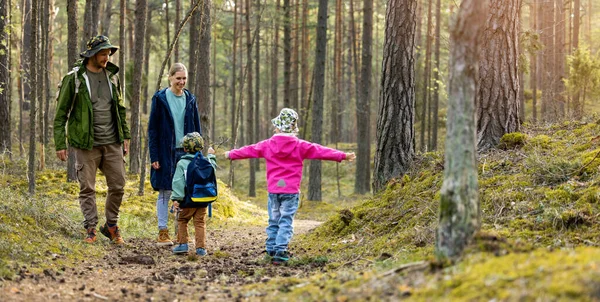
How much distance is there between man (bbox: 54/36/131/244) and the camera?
693 cm

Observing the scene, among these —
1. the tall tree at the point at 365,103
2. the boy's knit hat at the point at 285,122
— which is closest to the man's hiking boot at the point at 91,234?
the boy's knit hat at the point at 285,122

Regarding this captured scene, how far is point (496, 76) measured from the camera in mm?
7805

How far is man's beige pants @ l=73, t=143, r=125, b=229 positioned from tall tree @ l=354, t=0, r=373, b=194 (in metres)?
14.8

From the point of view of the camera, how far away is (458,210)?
386 cm

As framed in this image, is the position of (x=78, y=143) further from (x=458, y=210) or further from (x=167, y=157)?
(x=458, y=210)

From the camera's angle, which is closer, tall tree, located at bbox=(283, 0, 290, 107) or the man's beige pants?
the man's beige pants

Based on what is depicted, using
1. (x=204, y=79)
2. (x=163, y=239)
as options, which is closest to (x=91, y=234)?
(x=163, y=239)

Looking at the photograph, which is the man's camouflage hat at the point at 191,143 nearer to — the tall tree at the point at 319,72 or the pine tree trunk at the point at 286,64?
the tall tree at the point at 319,72

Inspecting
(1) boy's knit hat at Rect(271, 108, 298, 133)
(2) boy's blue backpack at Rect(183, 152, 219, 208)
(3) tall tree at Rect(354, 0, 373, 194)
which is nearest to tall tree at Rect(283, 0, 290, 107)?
(3) tall tree at Rect(354, 0, 373, 194)

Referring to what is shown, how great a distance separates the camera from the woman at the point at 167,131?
7.30m

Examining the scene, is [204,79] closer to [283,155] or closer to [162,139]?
[162,139]

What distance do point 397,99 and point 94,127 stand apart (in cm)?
474

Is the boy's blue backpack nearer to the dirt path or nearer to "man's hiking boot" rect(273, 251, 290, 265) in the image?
the dirt path

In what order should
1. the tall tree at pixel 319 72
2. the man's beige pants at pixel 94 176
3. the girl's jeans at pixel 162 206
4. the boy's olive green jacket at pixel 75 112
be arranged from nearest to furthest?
1. the boy's olive green jacket at pixel 75 112
2. the man's beige pants at pixel 94 176
3. the girl's jeans at pixel 162 206
4. the tall tree at pixel 319 72
